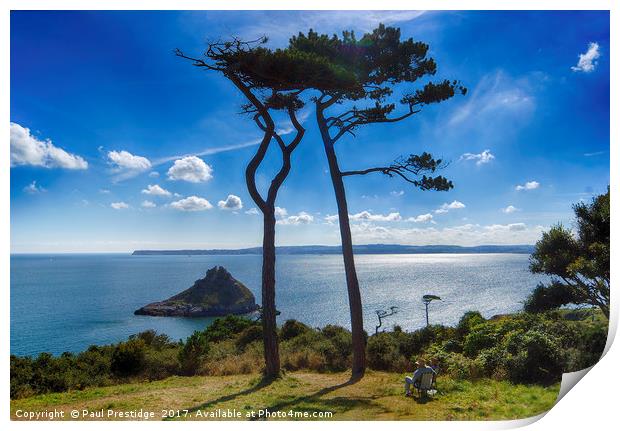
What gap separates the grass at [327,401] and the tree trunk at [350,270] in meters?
0.62

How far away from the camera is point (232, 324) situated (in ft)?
44.2

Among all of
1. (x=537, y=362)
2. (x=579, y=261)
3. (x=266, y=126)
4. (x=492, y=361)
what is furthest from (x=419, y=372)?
(x=266, y=126)

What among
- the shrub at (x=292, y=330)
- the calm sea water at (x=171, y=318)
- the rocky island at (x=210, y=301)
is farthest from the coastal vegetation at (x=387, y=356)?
the rocky island at (x=210, y=301)

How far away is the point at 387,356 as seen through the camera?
7.46 meters

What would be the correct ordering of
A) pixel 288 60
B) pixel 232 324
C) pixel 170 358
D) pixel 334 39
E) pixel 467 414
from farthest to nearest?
pixel 232 324 → pixel 170 358 → pixel 334 39 → pixel 288 60 → pixel 467 414

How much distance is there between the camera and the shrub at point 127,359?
297 inches

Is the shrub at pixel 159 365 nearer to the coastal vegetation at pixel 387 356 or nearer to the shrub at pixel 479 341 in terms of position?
the coastal vegetation at pixel 387 356

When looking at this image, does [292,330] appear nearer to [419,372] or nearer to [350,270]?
[350,270]

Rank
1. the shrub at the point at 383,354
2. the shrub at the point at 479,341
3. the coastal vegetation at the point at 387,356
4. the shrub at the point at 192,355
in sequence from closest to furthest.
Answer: the coastal vegetation at the point at 387,356 → the shrub at the point at 479,341 → the shrub at the point at 383,354 → the shrub at the point at 192,355

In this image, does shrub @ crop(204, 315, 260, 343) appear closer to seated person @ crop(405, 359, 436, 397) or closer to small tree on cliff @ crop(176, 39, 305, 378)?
small tree on cliff @ crop(176, 39, 305, 378)

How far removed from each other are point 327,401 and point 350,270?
2143mm

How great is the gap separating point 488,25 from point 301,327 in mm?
7519
